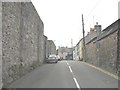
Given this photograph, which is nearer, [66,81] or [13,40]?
[66,81]

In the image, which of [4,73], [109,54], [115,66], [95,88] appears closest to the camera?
[95,88]

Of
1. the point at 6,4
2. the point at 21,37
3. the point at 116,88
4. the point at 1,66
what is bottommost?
the point at 116,88

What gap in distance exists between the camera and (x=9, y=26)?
14.5m

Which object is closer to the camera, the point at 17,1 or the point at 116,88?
the point at 116,88

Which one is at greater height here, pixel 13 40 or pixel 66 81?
pixel 13 40

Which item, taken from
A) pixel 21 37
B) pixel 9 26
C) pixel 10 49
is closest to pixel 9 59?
pixel 10 49

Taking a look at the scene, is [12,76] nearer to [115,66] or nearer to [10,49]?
[10,49]

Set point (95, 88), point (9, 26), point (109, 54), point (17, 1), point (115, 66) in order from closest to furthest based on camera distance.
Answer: point (95, 88) → point (9, 26) → point (17, 1) → point (115, 66) → point (109, 54)

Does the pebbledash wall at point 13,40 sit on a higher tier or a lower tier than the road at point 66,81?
higher

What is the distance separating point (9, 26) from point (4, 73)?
9.10ft

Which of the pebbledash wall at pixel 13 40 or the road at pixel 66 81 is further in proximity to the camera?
the pebbledash wall at pixel 13 40

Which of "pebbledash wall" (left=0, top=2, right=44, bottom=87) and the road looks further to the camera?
"pebbledash wall" (left=0, top=2, right=44, bottom=87)

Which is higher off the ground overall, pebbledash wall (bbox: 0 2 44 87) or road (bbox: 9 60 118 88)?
pebbledash wall (bbox: 0 2 44 87)

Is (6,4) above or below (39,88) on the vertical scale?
above
